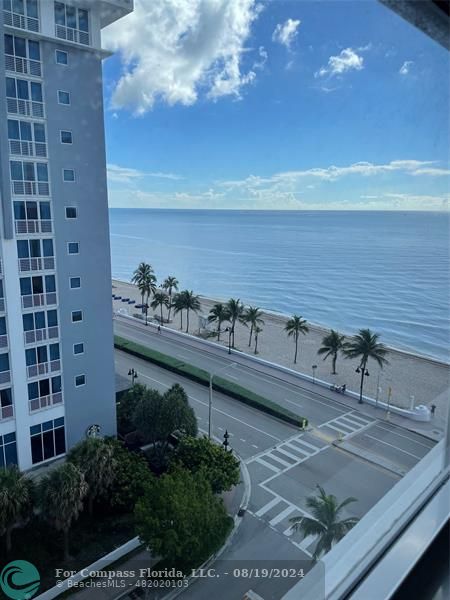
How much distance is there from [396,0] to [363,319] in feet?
12.6

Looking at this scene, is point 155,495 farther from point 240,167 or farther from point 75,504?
point 240,167

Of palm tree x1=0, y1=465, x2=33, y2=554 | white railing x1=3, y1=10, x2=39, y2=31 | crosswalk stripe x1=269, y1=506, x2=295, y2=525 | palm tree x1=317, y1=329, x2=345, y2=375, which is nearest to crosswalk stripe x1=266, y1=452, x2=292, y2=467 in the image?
crosswalk stripe x1=269, y1=506, x2=295, y2=525

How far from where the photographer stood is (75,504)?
8.94 feet

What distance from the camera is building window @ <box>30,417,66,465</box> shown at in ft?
12.3

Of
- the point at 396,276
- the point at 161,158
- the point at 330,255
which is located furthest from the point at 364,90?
the point at 330,255

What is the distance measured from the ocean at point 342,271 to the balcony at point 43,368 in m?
1.15

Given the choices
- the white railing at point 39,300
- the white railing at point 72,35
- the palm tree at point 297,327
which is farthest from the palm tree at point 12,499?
the palm tree at point 297,327

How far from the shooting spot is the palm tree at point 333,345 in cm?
624

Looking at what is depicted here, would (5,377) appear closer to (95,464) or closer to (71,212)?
(95,464)

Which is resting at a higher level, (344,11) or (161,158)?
(344,11)

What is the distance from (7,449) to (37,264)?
5.53 ft

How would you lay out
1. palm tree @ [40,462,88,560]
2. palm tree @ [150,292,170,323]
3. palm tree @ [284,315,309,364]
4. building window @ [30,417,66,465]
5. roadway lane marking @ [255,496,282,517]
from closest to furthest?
roadway lane marking @ [255,496,282,517] < palm tree @ [40,462,88,560] < building window @ [30,417,66,465] < palm tree @ [284,315,309,364] < palm tree @ [150,292,170,323]

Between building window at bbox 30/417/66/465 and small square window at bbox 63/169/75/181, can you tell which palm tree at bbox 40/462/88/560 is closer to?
building window at bbox 30/417/66/465

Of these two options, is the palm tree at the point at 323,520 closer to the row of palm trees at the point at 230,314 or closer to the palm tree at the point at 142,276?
the row of palm trees at the point at 230,314
